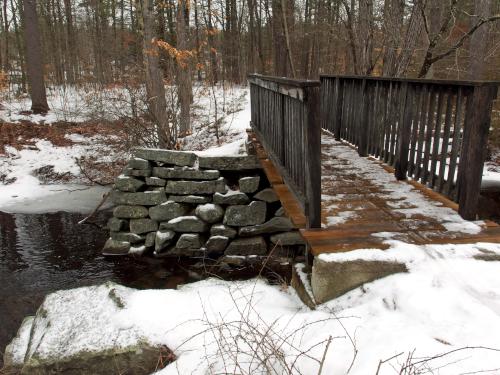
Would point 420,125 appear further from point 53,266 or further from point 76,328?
point 53,266

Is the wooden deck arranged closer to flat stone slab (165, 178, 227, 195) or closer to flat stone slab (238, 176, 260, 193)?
flat stone slab (238, 176, 260, 193)

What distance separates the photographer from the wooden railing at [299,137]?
3.24m

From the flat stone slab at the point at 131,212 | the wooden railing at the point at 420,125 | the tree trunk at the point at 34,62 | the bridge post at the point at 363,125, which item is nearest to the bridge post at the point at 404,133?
the wooden railing at the point at 420,125

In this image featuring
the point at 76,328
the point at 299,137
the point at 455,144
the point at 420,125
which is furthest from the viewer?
the point at 420,125

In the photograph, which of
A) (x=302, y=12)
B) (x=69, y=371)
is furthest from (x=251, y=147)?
(x=302, y=12)

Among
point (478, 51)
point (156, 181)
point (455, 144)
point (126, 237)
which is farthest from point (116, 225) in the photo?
point (478, 51)

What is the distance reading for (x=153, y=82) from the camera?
30.4 ft

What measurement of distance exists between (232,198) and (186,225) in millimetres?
880

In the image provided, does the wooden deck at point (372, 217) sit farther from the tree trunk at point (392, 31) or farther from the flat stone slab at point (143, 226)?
the tree trunk at point (392, 31)

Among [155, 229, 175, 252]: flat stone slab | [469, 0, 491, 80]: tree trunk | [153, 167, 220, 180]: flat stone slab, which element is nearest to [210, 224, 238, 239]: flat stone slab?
[155, 229, 175, 252]: flat stone slab

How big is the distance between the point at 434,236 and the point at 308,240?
3.15ft

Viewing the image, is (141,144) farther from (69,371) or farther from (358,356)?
(358,356)

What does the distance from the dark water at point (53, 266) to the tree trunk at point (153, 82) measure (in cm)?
228

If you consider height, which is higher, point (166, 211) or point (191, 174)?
point (191, 174)
